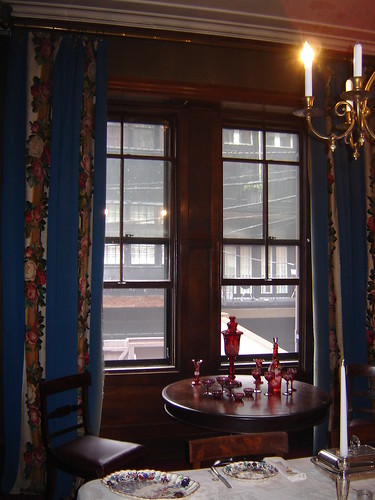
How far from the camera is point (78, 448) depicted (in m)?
2.80

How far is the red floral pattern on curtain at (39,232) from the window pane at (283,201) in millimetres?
1511

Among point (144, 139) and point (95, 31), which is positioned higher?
point (95, 31)

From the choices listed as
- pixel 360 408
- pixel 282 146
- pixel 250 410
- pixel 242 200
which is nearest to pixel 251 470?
pixel 250 410

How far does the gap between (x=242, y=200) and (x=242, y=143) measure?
1.50ft

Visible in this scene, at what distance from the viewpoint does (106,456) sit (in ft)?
8.82

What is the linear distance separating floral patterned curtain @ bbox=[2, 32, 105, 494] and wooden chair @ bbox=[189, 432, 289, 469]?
155 cm

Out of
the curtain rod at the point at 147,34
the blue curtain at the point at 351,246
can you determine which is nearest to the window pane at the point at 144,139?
the curtain rod at the point at 147,34

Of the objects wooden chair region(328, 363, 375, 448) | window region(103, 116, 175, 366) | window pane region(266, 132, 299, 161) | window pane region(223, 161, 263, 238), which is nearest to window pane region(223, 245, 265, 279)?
window pane region(223, 161, 263, 238)

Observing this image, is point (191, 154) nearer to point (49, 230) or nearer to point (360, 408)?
point (49, 230)

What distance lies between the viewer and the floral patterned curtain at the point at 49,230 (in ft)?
10.6

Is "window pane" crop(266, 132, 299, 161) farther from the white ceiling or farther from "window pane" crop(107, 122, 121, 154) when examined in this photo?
"window pane" crop(107, 122, 121, 154)

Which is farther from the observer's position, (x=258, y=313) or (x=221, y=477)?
(x=258, y=313)

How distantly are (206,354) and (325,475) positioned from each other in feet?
7.02

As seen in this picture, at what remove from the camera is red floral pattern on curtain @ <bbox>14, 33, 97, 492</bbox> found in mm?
3219
